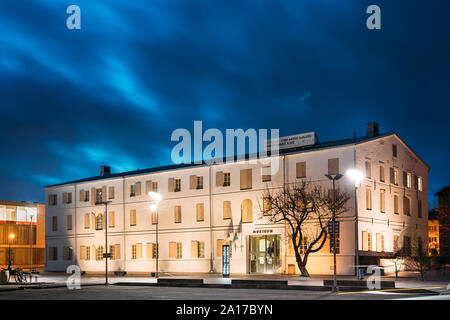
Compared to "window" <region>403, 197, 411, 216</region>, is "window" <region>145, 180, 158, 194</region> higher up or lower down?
higher up

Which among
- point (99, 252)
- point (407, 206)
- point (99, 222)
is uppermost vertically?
point (407, 206)

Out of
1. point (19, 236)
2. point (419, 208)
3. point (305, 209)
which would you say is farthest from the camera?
point (19, 236)

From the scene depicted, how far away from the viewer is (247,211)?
5016 cm

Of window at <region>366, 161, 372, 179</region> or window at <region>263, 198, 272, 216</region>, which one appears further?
window at <region>263, 198, 272, 216</region>

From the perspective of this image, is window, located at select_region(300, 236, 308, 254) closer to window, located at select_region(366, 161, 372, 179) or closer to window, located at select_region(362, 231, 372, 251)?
window, located at select_region(362, 231, 372, 251)

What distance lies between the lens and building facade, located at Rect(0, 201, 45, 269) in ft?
253

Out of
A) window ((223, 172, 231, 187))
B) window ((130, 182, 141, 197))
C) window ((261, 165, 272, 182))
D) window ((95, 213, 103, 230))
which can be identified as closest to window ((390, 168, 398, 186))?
window ((261, 165, 272, 182))

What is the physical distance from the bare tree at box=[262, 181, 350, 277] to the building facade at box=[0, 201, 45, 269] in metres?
42.8

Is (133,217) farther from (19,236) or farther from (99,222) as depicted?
(19,236)

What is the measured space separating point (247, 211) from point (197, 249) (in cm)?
678

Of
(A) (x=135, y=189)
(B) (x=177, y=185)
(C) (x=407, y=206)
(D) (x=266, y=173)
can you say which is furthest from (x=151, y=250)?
(C) (x=407, y=206)

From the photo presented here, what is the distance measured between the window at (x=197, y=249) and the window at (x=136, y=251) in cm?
701

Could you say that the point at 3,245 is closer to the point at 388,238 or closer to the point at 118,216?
the point at 118,216

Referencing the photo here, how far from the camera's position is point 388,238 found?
4791cm
